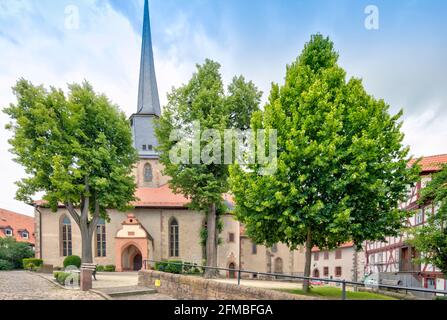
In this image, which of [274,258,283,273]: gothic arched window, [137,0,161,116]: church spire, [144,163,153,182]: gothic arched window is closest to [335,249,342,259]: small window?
[274,258,283,273]: gothic arched window

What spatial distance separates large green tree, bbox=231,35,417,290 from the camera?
12570mm

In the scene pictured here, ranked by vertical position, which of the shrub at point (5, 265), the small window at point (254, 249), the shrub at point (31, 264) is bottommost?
the small window at point (254, 249)

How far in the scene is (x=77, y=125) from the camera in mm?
20656

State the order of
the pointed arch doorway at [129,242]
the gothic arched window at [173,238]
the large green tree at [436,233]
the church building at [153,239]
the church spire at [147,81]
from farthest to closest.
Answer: the church spire at [147,81], the gothic arched window at [173,238], the church building at [153,239], the pointed arch doorway at [129,242], the large green tree at [436,233]

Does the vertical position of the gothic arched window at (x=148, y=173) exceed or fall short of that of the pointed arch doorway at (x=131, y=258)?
it exceeds it

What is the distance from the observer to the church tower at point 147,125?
1523 inches

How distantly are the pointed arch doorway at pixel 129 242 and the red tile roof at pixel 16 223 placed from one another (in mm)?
24710

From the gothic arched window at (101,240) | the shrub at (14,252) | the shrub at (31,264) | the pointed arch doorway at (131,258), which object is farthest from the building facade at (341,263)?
the shrub at (14,252)

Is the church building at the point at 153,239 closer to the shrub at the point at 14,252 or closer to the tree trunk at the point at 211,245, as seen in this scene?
the shrub at the point at 14,252

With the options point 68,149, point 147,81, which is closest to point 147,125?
point 147,81

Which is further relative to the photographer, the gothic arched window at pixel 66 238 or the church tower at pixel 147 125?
the church tower at pixel 147 125

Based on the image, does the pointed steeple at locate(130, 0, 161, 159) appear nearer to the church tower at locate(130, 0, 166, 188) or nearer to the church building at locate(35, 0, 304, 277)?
the church tower at locate(130, 0, 166, 188)

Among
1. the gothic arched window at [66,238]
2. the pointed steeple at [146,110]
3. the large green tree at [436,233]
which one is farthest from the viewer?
the pointed steeple at [146,110]
